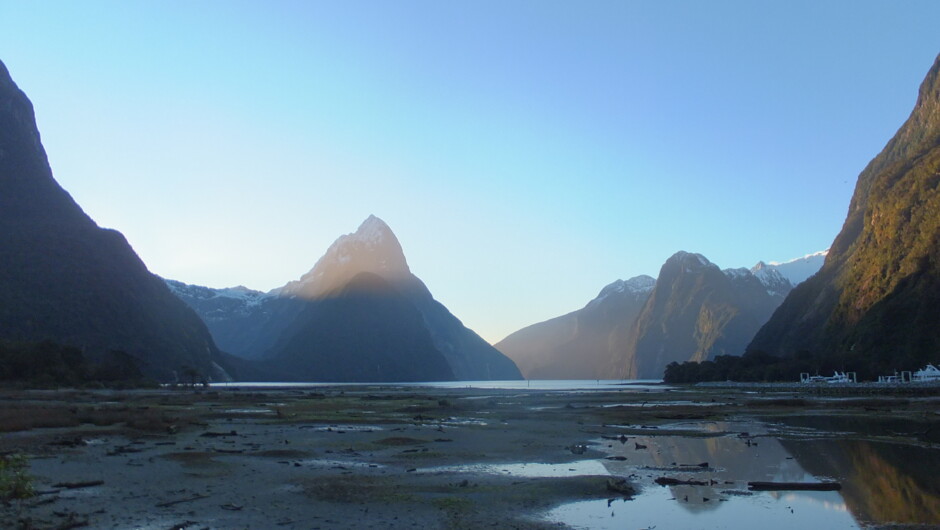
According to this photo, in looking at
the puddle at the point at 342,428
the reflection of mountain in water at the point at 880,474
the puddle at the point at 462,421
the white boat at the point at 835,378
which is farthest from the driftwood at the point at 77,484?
the white boat at the point at 835,378

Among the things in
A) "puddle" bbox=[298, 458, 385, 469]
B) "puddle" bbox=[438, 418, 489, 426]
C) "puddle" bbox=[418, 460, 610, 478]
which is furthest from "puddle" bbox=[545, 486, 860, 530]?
"puddle" bbox=[438, 418, 489, 426]

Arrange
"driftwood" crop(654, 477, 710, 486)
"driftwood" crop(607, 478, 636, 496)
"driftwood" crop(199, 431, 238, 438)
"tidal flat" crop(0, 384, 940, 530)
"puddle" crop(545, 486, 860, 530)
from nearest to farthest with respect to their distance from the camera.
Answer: "puddle" crop(545, 486, 860, 530), "tidal flat" crop(0, 384, 940, 530), "driftwood" crop(607, 478, 636, 496), "driftwood" crop(654, 477, 710, 486), "driftwood" crop(199, 431, 238, 438)

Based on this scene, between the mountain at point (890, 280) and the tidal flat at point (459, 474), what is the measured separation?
2707 inches

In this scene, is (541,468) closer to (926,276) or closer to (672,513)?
(672,513)

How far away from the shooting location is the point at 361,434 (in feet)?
119

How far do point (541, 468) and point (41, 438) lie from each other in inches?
810

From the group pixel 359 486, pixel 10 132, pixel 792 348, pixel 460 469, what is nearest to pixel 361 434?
pixel 460 469

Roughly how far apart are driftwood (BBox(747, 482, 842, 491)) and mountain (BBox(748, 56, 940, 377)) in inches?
3506

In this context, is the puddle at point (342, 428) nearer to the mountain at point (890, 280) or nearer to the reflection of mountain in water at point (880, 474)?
the reflection of mountain in water at point (880, 474)

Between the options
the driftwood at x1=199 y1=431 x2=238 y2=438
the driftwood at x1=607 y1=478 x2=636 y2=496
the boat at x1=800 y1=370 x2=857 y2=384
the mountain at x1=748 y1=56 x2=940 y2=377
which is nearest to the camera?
the driftwood at x1=607 y1=478 x2=636 y2=496

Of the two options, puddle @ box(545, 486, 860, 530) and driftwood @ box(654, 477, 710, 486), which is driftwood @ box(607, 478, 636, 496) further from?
driftwood @ box(654, 477, 710, 486)

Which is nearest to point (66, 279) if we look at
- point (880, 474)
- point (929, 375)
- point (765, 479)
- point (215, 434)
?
point (215, 434)

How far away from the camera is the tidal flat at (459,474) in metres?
15.7

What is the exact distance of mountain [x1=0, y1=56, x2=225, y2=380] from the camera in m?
119
